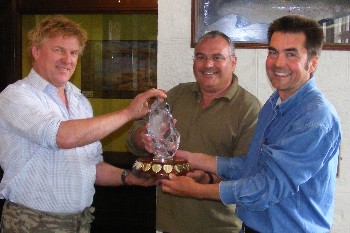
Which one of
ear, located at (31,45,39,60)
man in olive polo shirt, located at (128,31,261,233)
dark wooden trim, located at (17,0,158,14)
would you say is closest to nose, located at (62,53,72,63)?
ear, located at (31,45,39,60)

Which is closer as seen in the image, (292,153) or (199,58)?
(292,153)

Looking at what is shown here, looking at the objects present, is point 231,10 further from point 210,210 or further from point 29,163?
point 29,163

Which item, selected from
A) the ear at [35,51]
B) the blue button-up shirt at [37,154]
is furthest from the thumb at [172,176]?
the ear at [35,51]

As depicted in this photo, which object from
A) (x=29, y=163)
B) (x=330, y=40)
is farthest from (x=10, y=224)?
(x=330, y=40)

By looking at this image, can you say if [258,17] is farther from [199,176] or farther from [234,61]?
[199,176]

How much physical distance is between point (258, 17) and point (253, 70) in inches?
9.6

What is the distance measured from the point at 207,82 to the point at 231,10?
0.42 metres

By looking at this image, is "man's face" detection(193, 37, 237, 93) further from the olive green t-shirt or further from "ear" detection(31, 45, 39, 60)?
"ear" detection(31, 45, 39, 60)

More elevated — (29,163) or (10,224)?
(29,163)

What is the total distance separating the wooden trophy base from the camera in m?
2.07

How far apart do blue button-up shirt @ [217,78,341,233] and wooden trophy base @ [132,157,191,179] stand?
0.25 m

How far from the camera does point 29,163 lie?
85.0 inches

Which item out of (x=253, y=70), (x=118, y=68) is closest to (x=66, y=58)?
(x=253, y=70)

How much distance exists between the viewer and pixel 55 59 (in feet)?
7.41
